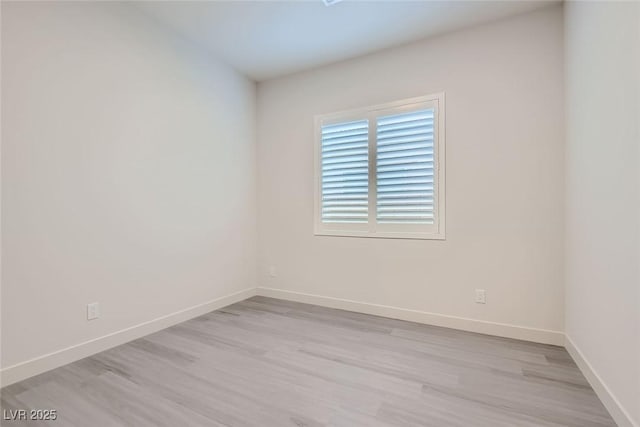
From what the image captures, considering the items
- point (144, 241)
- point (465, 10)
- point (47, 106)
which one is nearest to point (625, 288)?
point (465, 10)

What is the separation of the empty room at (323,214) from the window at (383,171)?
0.07 feet

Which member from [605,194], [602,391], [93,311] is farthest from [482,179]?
[93,311]

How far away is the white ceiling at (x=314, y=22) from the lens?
92.7 inches

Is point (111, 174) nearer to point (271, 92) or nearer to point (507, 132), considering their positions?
point (271, 92)

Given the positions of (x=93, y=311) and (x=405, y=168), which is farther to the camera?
(x=405, y=168)

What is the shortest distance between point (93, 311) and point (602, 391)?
3.29 meters

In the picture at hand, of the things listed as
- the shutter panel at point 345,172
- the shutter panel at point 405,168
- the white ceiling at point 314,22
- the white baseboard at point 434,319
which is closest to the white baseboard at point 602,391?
the white baseboard at point 434,319

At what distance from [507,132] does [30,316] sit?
371cm

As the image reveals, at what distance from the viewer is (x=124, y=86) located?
238 cm

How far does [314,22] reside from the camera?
8.42 ft

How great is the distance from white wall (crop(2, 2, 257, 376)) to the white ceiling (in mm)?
334

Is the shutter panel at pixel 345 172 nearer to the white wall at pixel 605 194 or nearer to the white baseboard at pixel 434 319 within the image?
the white baseboard at pixel 434 319

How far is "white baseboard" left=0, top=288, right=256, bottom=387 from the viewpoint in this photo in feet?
5.92

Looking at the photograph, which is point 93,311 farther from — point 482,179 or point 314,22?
point 482,179
